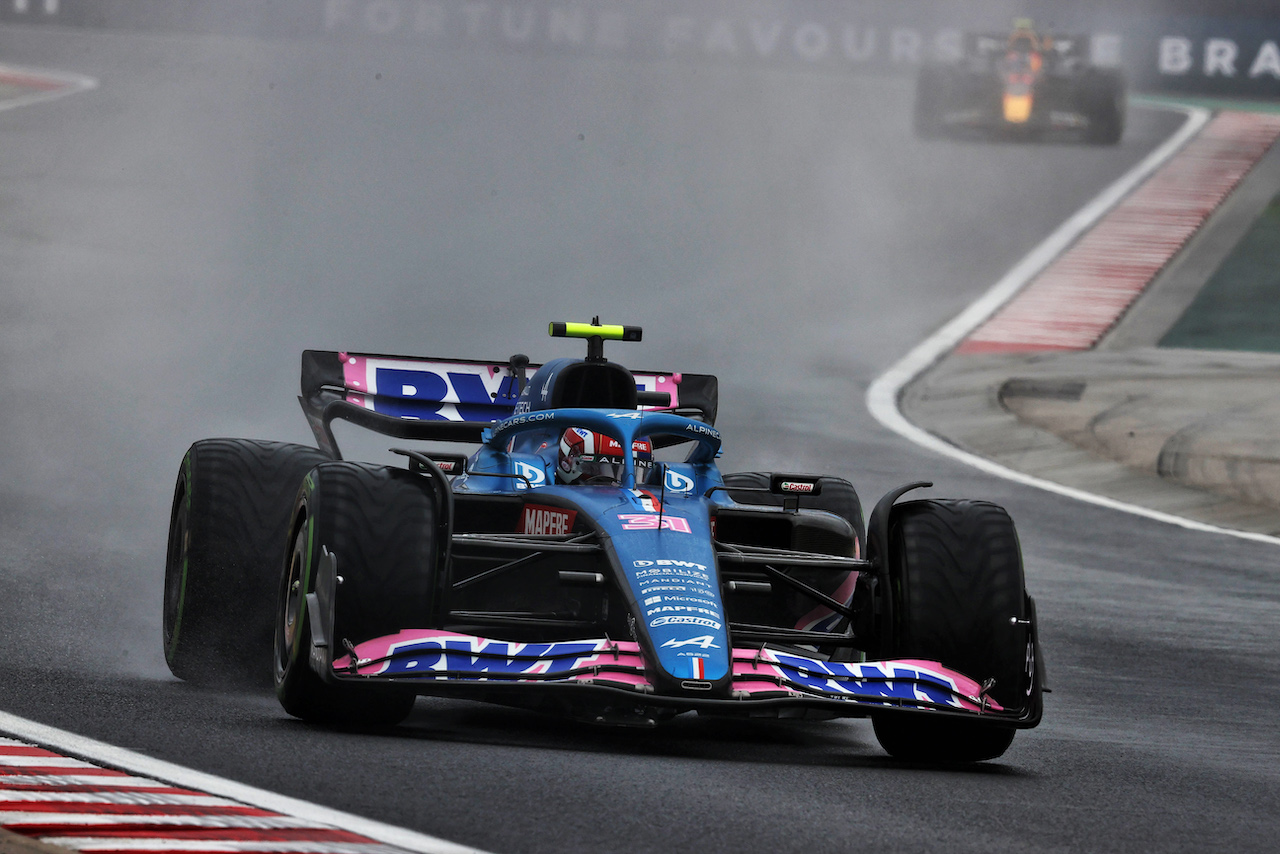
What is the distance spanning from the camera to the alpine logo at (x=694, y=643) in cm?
628

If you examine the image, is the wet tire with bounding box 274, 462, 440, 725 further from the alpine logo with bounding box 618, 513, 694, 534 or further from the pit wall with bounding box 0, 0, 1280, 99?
the pit wall with bounding box 0, 0, 1280, 99

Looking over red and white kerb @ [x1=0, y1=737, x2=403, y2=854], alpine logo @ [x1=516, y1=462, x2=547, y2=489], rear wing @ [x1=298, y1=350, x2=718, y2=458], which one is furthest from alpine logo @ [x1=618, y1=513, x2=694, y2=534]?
rear wing @ [x1=298, y1=350, x2=718, y2=458]

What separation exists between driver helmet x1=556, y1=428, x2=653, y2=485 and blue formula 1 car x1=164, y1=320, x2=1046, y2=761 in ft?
0.04

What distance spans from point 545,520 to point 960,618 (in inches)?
66.4

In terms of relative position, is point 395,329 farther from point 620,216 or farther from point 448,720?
point 448,720

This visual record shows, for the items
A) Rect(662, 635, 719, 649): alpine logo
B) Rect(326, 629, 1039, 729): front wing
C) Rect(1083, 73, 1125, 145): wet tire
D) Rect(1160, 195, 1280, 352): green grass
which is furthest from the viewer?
Rect(1083, 73, 1125, 145): wet tire

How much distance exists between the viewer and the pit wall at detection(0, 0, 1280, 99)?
3173cm

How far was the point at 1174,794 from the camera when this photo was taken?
629 cm

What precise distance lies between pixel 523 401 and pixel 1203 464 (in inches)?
317

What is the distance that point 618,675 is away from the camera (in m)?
6.22

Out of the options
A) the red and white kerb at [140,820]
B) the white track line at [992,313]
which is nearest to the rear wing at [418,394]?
the white track line at [992,313]

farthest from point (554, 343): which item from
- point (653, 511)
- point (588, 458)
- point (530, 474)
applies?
point (653, 511)

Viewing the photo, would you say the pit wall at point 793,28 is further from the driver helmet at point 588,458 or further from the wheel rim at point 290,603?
the wheel rim at point 290,603

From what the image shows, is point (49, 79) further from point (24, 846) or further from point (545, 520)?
point (24, 846)
